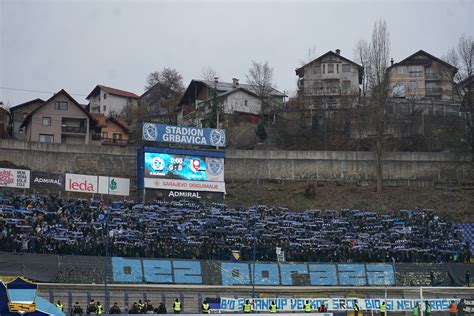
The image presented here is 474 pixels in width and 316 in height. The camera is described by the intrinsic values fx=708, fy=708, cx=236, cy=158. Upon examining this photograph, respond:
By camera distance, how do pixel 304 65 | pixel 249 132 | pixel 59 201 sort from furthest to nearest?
pixel 304 65
pixel 249 132
pixel 59 201

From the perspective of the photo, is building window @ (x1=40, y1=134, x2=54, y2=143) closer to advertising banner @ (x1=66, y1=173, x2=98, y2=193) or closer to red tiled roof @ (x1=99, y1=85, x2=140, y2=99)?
advertising banner @ (x1=66, y1=173, x2=98, y2=193)

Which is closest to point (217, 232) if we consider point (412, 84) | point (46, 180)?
point (46, 180)

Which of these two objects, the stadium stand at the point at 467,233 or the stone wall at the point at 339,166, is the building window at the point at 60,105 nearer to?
the stone wall at the point at 339,166

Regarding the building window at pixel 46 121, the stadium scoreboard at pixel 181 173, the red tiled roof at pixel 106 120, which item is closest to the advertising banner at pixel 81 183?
the stadium scoreboard at pixel 181 173

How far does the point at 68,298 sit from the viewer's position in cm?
3969

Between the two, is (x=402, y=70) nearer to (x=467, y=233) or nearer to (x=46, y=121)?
(x=467, y=233)

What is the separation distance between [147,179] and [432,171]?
91.6 feet

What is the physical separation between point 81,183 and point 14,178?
198 inches

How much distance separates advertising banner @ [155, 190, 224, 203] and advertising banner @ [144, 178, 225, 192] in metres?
0.32

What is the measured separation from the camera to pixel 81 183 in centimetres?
5362

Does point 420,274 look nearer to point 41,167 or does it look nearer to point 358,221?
point 358,221

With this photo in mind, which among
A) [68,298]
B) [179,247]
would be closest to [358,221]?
[179,247]

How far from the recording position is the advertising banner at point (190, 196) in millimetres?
56062

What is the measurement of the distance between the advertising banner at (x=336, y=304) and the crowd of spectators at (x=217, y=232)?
811 cm
